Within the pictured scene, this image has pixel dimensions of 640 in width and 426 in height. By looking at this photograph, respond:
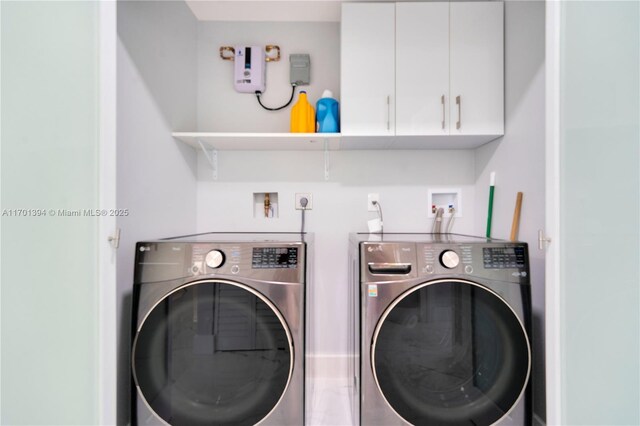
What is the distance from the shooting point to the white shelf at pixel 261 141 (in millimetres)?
1619

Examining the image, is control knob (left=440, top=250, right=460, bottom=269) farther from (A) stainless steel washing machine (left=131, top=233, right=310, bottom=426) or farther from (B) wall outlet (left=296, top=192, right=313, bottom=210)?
(B) wall outlet (left=296, top=192, right=313, bottom=210)

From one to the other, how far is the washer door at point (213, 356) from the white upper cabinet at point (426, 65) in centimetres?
100

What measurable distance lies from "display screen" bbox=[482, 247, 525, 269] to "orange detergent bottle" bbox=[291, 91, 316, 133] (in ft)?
3.52

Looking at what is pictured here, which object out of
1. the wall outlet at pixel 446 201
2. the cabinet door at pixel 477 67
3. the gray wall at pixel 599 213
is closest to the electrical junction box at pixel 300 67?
the cabinet door at pixel 477 67

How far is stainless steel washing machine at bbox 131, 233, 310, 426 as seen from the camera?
3.86ft

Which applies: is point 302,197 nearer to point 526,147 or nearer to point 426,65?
point 426,65

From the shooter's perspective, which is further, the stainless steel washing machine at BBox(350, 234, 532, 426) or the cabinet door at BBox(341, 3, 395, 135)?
the cabinet door at BBox(341, 3, 395, 135)

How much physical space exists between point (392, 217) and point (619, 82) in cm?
122

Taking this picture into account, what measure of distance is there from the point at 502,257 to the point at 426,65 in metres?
1.03

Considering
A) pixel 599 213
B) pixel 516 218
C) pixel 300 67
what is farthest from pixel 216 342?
pixel 300 67

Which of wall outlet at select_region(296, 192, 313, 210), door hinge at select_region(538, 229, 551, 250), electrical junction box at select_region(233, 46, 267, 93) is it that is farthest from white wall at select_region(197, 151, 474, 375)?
door hinge at select_region(538, 229, 551, 250)

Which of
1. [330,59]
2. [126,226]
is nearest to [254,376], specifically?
[126,226]

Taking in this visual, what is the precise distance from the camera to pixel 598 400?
0.86 metres

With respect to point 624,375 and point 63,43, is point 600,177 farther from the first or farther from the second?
point 63,43
